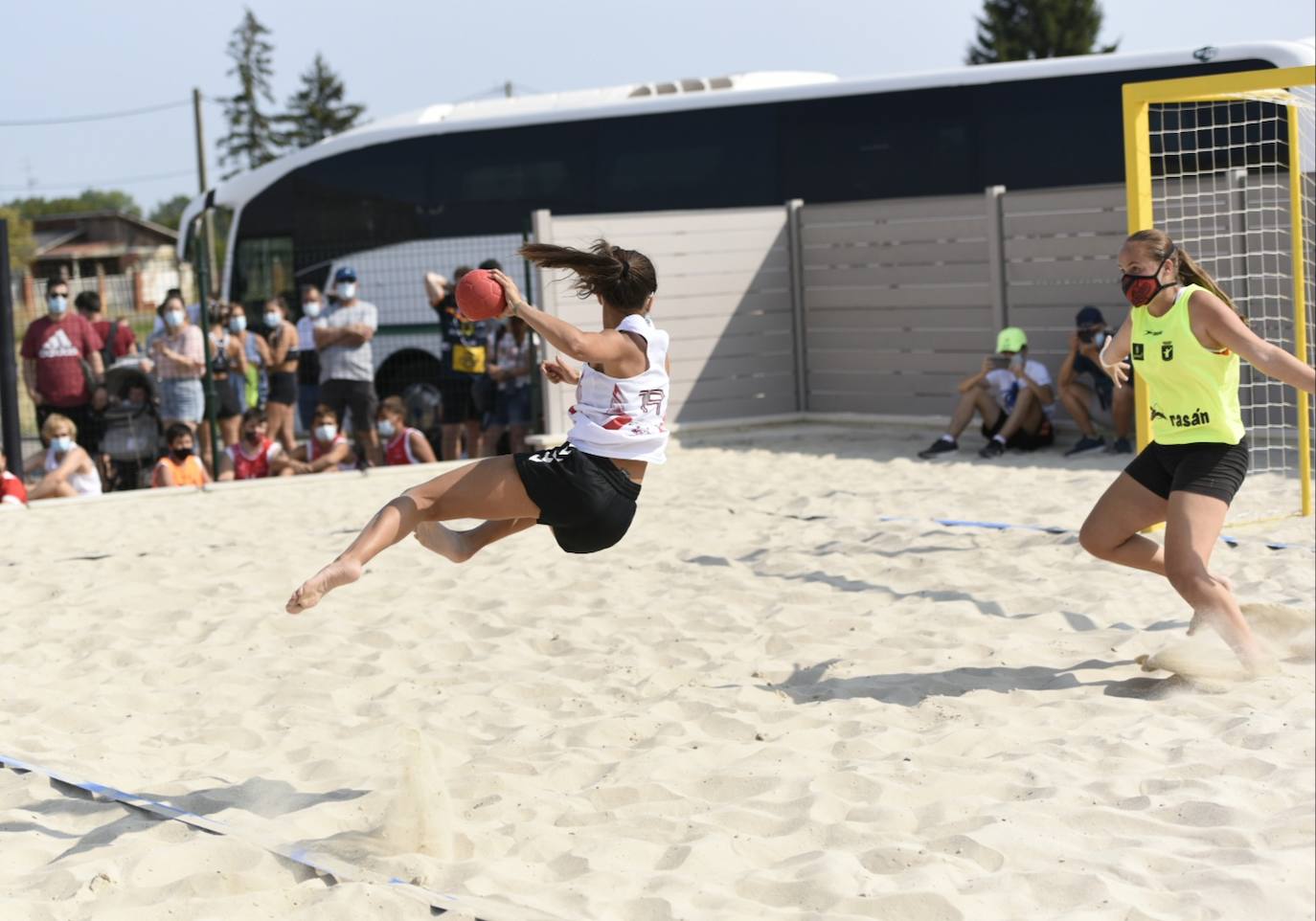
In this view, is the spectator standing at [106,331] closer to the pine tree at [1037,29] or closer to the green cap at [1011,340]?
the green cap at [1011,340]

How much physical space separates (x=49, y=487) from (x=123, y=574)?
3.18 meters

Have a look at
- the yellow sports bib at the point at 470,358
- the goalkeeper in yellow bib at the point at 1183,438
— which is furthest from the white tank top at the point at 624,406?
the yellow sports bib at the point at 470,358

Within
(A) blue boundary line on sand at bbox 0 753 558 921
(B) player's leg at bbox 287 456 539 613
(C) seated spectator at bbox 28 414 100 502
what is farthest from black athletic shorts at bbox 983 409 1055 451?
(A) blue boundary line on sand at bbox 0 753 558 921

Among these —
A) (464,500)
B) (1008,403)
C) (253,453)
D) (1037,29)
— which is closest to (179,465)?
(253,453)

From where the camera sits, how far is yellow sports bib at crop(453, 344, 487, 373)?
13109 mm

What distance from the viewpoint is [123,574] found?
8.59 m

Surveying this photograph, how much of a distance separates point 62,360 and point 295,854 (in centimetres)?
917

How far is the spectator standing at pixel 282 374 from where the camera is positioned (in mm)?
12922

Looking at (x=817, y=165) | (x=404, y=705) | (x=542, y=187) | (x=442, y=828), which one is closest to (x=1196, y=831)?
(x=442, y=828)

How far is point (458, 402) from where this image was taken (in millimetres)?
13539

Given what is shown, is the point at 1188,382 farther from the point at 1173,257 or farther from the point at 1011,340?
the point at 1011,340

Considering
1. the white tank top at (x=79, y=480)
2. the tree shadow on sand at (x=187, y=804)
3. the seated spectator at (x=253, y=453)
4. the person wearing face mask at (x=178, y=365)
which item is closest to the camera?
the tree shadow on sand at (x=187, y=804)

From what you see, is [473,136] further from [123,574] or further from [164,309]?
[123,574]

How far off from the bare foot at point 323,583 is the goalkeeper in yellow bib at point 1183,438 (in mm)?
2980
